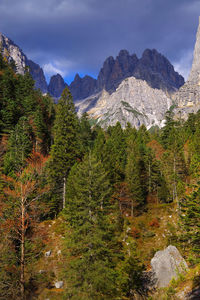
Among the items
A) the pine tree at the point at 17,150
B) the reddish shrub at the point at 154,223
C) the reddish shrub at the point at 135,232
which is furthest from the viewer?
the pine tree at the point at 17,150

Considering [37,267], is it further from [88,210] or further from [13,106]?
[13,106]

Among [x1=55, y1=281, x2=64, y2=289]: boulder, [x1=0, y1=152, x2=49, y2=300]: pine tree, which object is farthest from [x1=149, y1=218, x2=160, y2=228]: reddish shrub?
[x1=0, y1=152, x2=49, y2=300]: pine tree

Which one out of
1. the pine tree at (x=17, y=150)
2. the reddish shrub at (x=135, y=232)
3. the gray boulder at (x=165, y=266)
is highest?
the pine tree at (x=17, y=150)

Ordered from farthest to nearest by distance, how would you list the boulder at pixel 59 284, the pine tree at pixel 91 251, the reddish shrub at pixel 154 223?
the reddish shrub at pixel 154 223 → the boulder at pixel 59 284 → the pine tree at pixel 91 251

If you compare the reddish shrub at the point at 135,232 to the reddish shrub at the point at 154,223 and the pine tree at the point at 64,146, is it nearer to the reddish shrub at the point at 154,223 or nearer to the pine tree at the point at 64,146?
the reddish shrub at the point at 154,223

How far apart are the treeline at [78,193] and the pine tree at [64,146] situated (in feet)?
0.54

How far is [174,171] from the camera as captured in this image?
34.6m

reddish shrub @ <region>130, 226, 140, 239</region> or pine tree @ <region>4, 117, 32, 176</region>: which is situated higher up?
pine tree @ <region>4, 117, 32, 176</region>

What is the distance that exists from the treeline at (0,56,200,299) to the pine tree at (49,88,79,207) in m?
0.17

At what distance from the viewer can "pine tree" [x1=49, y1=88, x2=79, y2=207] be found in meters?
30.8

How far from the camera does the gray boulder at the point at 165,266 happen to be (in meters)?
16.3

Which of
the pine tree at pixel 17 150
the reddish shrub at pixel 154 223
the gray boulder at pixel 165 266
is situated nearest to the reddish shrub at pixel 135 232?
the reddish shrub at pixel 154 223

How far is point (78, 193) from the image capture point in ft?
56.0

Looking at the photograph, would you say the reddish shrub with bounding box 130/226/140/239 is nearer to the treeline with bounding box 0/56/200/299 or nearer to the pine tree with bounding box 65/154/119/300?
the treeline with bounding box 0/56/200/299
